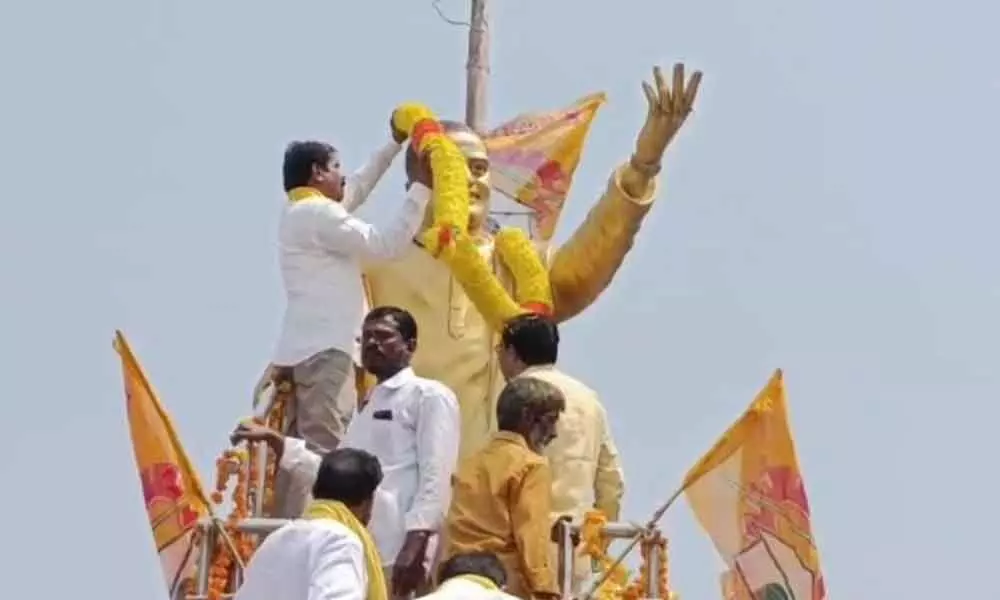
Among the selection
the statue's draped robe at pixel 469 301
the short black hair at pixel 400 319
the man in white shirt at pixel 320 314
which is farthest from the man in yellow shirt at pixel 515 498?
the statue's draped robe at pixel 469 301

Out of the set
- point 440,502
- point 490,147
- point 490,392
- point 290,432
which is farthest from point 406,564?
point 490,147

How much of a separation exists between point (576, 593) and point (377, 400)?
112 cm

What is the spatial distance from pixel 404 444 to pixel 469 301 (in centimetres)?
278

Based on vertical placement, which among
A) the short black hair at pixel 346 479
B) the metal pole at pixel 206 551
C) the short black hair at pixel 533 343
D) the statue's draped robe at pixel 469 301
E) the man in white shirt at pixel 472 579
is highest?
the statue's draped robe at pixel 469 301

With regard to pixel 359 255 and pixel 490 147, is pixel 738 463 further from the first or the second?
pixel 490 147

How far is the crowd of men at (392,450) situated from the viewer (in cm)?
628

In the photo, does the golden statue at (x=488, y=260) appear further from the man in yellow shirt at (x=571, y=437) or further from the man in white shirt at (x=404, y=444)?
the man in white shirt at (x=404, y=444)

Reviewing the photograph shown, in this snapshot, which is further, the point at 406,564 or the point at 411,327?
the point at 411,327

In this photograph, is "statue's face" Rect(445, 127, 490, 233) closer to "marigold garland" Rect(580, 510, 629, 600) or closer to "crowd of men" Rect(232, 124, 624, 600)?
"crowd of men" Rect(232, 124, 624, 600)

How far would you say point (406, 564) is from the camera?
761 centimetres

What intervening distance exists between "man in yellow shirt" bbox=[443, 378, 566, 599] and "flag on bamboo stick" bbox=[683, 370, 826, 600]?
4.93 ft

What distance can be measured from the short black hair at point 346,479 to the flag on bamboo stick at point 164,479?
2105 mm

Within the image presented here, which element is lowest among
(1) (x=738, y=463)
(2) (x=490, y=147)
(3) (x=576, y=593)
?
(3) (x=576, y=593)

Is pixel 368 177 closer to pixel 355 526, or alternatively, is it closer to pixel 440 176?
pixel 440 176
